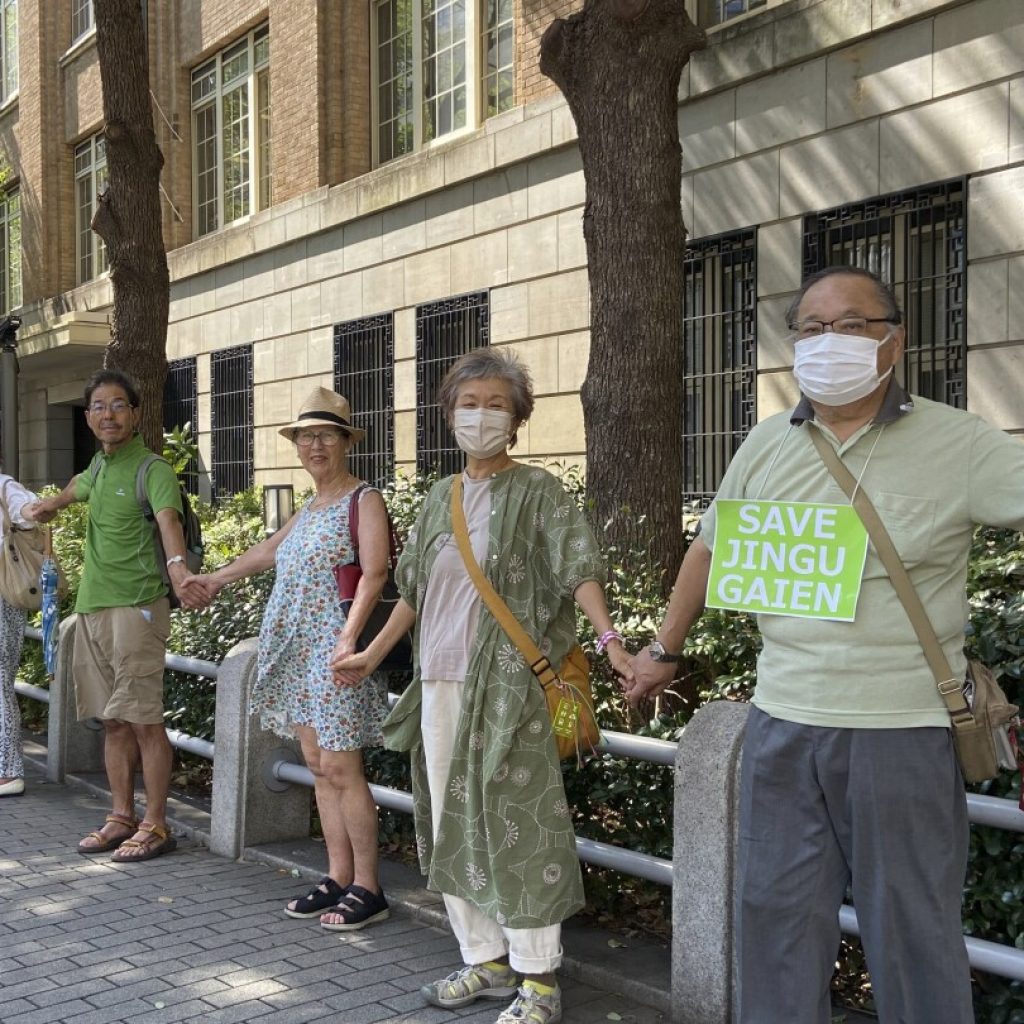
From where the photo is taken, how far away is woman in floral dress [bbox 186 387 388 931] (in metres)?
5.08

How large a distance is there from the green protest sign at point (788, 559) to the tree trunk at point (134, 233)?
6780 mm

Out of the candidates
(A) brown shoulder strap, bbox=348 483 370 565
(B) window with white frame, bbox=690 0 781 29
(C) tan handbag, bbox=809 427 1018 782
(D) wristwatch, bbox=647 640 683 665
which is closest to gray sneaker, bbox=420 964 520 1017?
(D) wristwatch, bbox=647 640 683 665

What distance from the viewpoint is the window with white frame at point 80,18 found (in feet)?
82.7

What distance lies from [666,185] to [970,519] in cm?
394

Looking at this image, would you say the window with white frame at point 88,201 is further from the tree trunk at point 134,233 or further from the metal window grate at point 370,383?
the tree trunk at point 134,233

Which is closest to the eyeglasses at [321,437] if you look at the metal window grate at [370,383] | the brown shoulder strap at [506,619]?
the brown shoulder strap at [506,619]

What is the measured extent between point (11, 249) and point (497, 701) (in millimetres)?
27721

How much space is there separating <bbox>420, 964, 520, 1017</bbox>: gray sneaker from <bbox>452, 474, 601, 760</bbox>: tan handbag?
79 centimetres

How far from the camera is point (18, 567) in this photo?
745cm

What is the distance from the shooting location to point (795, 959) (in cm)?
307

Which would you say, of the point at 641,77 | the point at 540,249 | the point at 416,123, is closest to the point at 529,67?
the point at 540,249

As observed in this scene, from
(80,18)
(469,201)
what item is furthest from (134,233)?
(80,18)

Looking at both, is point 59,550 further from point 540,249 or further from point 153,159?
point 540,249

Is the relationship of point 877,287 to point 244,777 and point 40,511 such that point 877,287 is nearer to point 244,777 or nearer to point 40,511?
point 244,777
